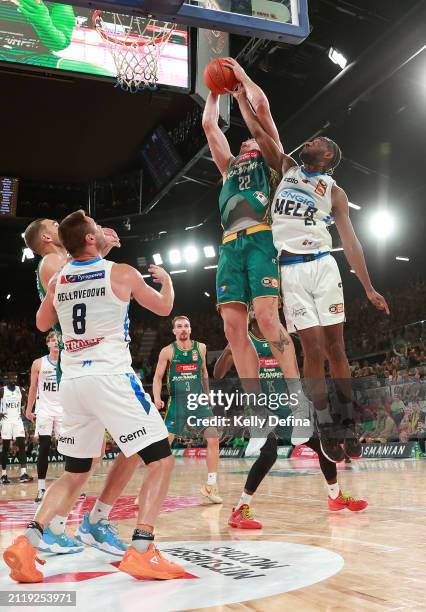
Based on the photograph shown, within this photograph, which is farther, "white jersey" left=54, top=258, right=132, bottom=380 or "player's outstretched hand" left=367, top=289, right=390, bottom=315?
"player's outstretched hand" left=367, top=289, right=390, bottom=315

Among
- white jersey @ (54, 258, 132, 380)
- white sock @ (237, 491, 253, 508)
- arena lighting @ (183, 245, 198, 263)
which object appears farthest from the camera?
arena lighting @ (183, 245, 198, 263)

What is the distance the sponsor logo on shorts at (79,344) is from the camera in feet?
10.6

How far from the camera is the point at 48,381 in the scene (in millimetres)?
7777

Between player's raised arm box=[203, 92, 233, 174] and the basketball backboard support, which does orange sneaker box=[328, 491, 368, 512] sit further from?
the basketball backboard support

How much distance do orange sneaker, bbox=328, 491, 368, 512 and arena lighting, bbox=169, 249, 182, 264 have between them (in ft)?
44.2

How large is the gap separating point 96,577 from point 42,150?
11682mm

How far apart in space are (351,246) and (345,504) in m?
2.17

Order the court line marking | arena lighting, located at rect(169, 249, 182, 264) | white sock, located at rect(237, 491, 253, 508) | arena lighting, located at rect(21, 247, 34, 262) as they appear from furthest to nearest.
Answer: arena lighting, located at rect(169, 249, 182, 264)
arena lighting, located at rect(21, 247, 34, 262)
white sock, located at rect(237, 491, 253, 508)
the court line marking

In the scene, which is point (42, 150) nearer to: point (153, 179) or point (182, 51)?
point (153, 179)

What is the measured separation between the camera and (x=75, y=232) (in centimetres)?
331

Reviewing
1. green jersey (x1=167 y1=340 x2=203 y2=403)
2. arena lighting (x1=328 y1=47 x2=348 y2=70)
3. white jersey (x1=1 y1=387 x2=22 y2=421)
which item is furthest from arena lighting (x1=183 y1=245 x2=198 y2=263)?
green jersey (x1=167 y1=340 x2=203 y2=403)

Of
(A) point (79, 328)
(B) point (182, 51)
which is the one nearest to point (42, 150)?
(B) point (182, 51)

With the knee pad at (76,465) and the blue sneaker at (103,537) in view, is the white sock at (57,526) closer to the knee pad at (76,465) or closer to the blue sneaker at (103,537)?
the blue sneaker at (103,537)

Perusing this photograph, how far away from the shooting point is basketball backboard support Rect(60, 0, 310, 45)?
3.98 m
